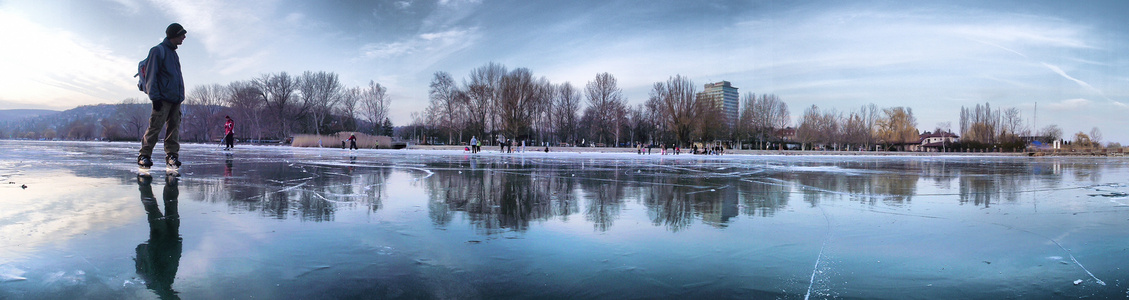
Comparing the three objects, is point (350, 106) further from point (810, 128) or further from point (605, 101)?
point (810, 128)

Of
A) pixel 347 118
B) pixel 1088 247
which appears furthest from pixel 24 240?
pixel 347 118

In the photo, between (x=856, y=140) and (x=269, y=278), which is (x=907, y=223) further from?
Result: (x=856, y=140)

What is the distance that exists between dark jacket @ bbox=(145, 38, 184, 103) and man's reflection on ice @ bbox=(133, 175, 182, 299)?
9.85 ft

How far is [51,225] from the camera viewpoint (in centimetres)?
314

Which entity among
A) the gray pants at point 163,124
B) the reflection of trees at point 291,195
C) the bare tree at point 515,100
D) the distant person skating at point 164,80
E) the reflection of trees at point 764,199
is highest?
the bare tree at point 515,100

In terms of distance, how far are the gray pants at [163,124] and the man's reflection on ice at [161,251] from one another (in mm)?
3098

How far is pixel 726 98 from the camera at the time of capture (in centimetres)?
10581

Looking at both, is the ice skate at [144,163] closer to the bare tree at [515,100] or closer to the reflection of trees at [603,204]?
the reflection of trees at [603,204]

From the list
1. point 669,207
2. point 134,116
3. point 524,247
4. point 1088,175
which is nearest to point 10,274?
point 524,247

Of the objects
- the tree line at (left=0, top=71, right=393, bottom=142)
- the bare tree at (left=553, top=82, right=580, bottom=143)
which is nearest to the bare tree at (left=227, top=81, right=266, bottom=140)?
the tree line at (left=0, top=71, right=393, bottom=142)

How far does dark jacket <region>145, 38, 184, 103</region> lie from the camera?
20.8ft

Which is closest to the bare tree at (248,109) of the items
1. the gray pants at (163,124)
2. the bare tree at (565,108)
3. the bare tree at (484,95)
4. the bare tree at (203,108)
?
the bare tree at (203,108)

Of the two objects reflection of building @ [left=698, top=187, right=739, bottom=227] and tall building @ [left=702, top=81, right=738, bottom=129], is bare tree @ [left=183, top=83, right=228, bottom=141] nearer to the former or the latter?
tall building @ [left=702, top=81, right=738, bottom=129]

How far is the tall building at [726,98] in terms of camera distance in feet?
199
